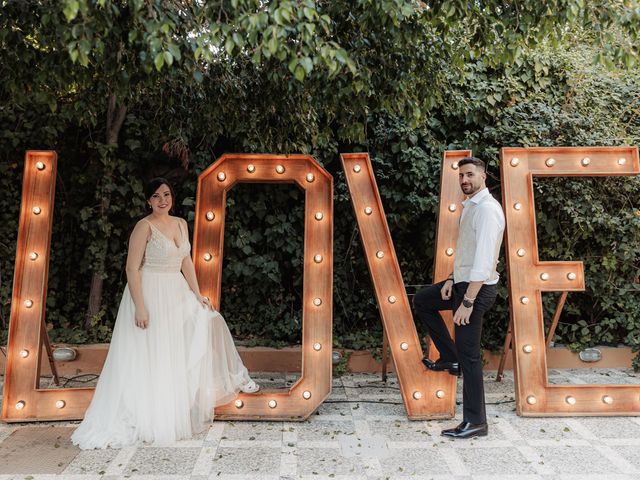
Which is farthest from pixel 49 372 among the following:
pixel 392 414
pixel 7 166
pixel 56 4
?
pixel 56 4

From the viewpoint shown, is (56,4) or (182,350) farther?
(182,350)

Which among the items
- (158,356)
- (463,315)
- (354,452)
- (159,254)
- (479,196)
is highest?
(479,196)

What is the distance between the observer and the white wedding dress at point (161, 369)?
3.68 m

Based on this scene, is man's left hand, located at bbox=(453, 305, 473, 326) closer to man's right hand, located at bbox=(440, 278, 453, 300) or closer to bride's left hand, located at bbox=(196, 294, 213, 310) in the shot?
man's right hand, located at bbox=(440, 278, 453, 300)

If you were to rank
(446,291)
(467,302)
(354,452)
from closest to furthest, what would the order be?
(354,452) → (467,302) → (446,291)

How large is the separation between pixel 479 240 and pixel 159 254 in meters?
2.31

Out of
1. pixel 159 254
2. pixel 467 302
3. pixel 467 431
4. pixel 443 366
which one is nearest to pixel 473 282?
pixel 467 302

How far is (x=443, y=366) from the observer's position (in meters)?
4.09

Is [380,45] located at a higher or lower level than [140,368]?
higher

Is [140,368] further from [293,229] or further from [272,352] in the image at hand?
[293,229]

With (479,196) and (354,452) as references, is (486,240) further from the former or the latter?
(354,452)

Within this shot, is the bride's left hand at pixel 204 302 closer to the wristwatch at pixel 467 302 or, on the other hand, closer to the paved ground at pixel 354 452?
the paved ground at pixel 354 452

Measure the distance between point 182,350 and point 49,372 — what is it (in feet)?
7.91

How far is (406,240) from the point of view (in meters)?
6.18
